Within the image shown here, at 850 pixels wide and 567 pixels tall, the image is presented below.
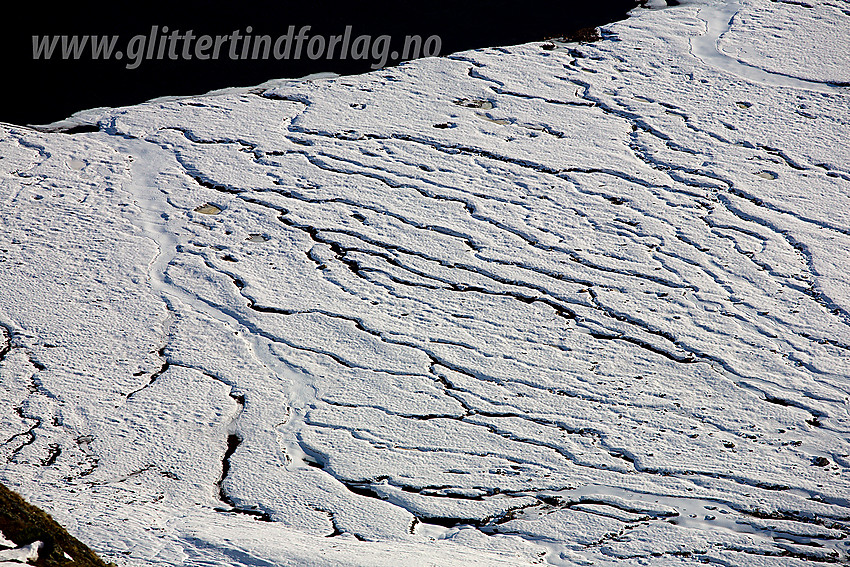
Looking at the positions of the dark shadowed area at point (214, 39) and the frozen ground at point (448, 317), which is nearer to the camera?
the frozen ground at point (448, 317)

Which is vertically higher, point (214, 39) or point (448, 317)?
point (214, 39)

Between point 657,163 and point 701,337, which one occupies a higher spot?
point 657,163

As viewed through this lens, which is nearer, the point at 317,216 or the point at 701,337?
the point at 701,337

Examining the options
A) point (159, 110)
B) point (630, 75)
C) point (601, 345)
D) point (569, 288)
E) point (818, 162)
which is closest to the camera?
point (601, 345)

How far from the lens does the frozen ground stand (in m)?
2.22

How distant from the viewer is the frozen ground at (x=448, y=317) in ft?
7.27

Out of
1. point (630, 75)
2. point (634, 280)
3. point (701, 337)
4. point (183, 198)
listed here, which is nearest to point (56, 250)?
point (183, 198)

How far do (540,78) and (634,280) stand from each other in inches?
66.1

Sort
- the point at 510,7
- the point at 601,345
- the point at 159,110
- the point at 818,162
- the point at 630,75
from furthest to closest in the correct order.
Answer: the point at 510,7 → the point at 630,75 → the point at 159,110 → the point at 818,162 → the point at 601,345

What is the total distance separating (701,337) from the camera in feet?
9.27

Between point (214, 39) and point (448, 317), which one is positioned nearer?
point (448, 317)

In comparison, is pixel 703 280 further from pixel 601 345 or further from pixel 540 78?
pixel 540 78

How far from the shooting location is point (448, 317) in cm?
292

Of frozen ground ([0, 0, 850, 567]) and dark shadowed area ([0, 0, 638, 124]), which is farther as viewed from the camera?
dark shadowed area ([0, 0, 638, 124])
